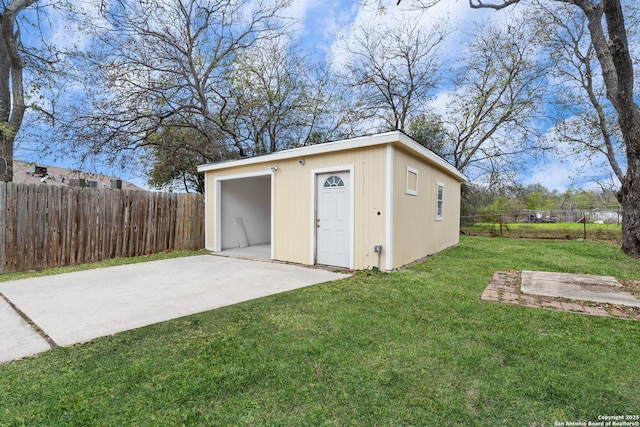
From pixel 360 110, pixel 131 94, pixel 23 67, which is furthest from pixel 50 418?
pixel 360 110

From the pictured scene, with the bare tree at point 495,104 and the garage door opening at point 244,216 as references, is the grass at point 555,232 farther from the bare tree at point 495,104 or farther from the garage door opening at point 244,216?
the garage door opening at point 244,216

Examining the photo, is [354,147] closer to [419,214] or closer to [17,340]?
[419,214]

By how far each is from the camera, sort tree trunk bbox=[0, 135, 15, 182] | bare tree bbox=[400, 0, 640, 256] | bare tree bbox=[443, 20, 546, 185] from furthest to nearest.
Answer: bare tree bbox=[443, 20, 546, 185]
tree trunk bbox=[0, 135, 15, 182]
bare tree bbox=[400, 0, 640, 256]

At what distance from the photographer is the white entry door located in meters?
6.20

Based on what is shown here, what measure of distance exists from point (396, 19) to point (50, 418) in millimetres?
17559

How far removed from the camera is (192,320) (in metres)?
3.21

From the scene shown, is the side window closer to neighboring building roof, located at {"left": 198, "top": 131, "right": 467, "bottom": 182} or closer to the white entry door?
neighboring building roof, located at {"left": 198, "top": 131, "right": 467, "bottom": 182}

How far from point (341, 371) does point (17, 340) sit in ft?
9.73

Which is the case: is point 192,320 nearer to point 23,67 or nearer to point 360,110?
point 23,67

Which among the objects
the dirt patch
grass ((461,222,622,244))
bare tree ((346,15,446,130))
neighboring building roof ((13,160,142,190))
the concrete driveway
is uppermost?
bare tree ((346,15,446,130))

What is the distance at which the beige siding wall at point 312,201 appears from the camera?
→ 571cm

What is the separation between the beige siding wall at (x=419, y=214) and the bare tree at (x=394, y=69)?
7647mm

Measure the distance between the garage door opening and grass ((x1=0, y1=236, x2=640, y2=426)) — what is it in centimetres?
560

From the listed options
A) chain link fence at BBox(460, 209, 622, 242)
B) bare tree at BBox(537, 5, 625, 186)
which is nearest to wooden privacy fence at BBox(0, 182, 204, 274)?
chain link fence at BBox(460, 209, 622, 242)
